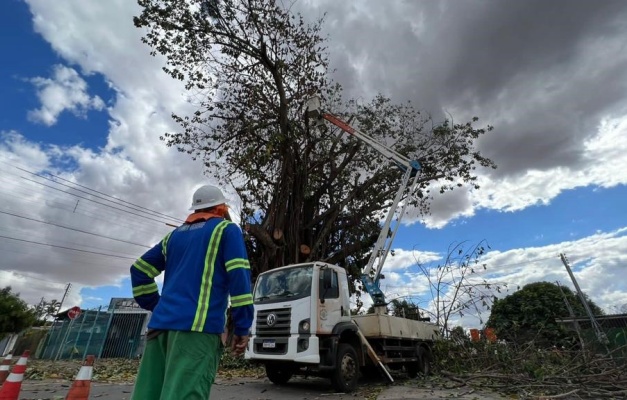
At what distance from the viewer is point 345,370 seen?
696 centimetres

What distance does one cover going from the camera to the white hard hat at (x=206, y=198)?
2.73 m

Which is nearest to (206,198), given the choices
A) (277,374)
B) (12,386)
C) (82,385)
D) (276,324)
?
(82,385)

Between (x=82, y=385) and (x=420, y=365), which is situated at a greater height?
(x=420, y=365)

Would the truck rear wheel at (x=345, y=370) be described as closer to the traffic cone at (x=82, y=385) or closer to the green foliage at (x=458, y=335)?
the traffic cone at (x=82, y=385)

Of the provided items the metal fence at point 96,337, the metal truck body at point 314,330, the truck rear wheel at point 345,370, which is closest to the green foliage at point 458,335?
the metal truck body at point 314,330

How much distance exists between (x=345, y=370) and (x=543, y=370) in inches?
154

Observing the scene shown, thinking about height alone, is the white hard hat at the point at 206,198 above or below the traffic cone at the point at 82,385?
above

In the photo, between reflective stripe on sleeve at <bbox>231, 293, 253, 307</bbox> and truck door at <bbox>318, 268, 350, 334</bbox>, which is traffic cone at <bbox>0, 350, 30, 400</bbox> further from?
truck door at <bbox>318, 268, 350, 334</bbox>

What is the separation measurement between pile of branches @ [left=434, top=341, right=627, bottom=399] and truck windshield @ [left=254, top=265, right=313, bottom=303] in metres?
3.83

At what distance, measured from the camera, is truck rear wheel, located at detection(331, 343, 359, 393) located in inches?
Answer: 265

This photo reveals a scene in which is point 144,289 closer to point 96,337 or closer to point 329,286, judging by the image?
point 329,286

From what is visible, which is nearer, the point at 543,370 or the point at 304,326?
the point at 304,326

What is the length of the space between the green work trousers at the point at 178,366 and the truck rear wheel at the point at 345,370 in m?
5.00

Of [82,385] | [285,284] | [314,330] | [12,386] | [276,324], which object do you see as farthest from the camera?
[285,284]
